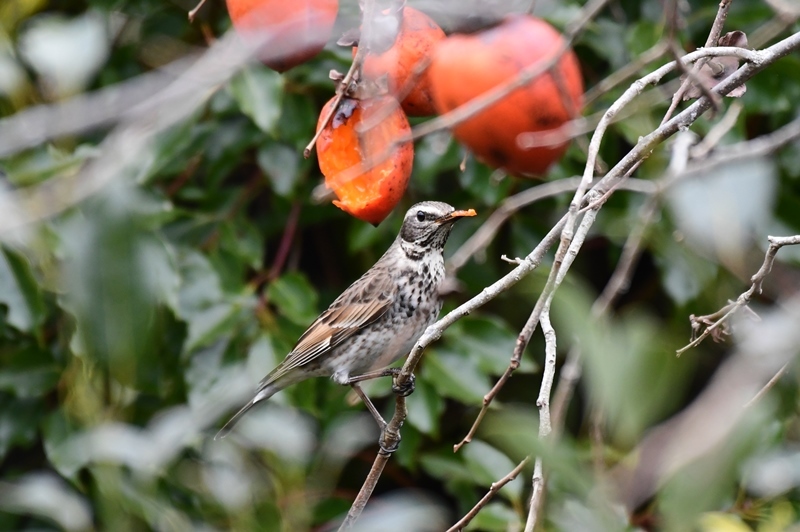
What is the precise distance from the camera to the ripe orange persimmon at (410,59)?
134 cm

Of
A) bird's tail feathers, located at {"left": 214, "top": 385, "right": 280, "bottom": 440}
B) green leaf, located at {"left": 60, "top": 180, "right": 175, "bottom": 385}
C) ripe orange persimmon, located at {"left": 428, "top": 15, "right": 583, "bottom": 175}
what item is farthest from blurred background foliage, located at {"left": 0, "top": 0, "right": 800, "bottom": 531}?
green leaf, located at {"left": 60, "top": 180, "right": 175, "bottom": 385}

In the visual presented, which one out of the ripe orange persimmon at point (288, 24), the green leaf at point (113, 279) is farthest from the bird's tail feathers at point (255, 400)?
the green leaf at point (113, 279)

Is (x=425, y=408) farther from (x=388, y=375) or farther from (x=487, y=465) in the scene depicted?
(x=487, y=465)

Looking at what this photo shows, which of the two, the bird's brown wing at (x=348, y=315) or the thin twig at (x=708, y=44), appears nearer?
the thin twig at (x=708, y=44)

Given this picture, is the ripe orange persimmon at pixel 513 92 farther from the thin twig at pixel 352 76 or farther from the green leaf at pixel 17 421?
the green leaf at pixel 17 421

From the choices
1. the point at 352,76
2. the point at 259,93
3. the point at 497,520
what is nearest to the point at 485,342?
the point at 497,520

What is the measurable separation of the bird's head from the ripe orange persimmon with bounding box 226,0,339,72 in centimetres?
137

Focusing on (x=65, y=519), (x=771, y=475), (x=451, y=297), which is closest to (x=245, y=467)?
(x=65, y=519)

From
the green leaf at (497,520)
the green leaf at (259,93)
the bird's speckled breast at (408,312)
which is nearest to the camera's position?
the green leaf at (497,520)

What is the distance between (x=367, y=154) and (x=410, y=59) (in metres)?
0.15

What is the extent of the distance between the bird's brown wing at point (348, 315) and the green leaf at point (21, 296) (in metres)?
0.78

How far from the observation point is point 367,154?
140 cm

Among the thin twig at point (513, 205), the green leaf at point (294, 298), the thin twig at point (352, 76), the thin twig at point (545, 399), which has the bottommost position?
the green leaf at point (294, 298)

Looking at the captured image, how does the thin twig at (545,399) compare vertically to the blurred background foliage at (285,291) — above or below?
above
